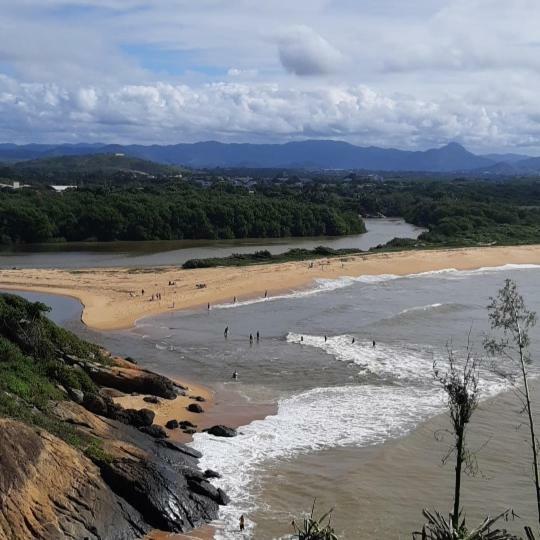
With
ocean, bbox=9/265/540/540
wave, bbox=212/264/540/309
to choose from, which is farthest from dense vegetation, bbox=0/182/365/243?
ocean, bbox=9/265/540/540

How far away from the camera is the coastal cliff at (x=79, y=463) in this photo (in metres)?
13.9

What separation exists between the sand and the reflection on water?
7038mm

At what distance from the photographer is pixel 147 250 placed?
7606 cm

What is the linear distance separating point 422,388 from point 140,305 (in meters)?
21.1

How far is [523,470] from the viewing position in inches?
779

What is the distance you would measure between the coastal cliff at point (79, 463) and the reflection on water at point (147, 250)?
42.9 meters

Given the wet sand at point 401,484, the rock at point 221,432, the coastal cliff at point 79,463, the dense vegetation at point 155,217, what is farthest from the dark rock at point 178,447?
the dense vegetation at point 155,217

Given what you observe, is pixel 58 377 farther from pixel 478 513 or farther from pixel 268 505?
pixel 478 513

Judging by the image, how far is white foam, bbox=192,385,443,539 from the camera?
60.0 feet

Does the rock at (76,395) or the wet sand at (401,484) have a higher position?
the rock at (76,395)

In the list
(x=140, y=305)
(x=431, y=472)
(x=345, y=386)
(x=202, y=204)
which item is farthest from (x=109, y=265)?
(x=431, y=472)

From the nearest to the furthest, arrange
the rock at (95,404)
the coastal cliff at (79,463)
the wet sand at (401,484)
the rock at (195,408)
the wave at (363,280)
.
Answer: the coastal cliff at (79,463)
the wet sand at (401,484)
the rock at (95,404)
the rock at (195,408)
the wave at (363,280)

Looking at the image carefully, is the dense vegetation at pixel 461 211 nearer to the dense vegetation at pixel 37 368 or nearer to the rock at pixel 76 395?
the dense vegetation at pixel 37 368

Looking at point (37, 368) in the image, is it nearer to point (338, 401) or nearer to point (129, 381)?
point (129, 381)
